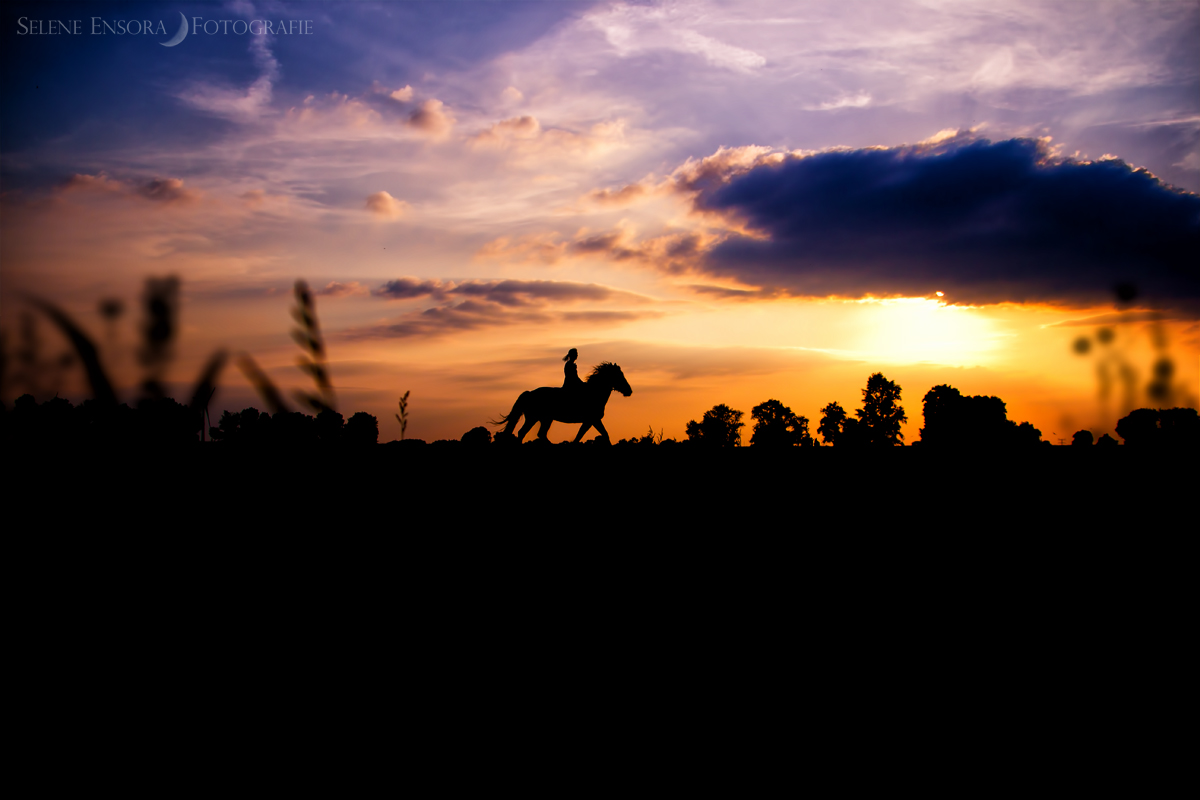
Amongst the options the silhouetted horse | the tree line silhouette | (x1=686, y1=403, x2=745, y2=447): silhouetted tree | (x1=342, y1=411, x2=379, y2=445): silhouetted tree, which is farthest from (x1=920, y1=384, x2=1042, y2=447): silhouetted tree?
(x1=342, y1=411, x2=379, y2=445): silhouetted tree

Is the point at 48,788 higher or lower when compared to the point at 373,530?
lower

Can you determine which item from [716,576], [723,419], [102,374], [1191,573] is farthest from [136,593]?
[1191,573]

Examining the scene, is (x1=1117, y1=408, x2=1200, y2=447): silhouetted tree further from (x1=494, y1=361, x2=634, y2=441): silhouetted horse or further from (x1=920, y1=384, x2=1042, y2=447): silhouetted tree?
(x1=494, y1=361, x2=634, y2=441): silhouetted horse

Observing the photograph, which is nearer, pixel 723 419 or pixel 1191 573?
pixel 1191 573

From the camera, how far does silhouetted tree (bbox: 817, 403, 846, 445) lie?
9.26m

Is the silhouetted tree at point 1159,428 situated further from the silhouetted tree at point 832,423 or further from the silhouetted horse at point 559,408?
the silhouetted horse at point 559,408

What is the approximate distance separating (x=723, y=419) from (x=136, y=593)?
7.38 metres

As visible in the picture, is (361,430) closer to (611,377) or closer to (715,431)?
(715,431)

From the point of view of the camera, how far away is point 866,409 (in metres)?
12.0

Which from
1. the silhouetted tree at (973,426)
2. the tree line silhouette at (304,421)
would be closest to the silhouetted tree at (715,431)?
the tree line silhouette at (304,421)

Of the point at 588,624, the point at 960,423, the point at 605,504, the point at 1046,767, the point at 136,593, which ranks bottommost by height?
the point at 1046,767

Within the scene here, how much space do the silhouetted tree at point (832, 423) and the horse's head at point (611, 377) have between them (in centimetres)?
447

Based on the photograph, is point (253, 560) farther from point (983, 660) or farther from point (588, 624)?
point (983, 660)

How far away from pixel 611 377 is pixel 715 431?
4.93 meters
